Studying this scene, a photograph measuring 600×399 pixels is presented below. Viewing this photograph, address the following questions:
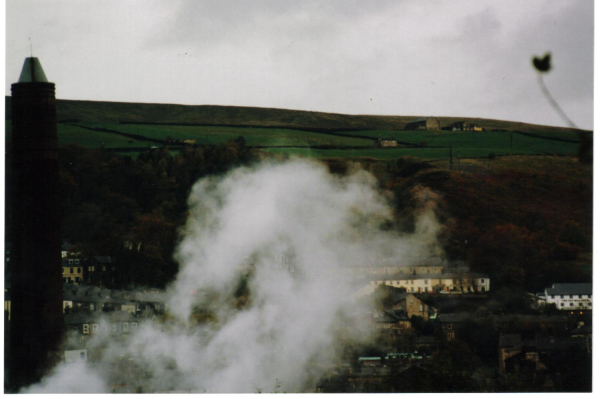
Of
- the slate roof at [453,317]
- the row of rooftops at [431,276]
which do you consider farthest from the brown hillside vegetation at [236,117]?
the slate roof at [453,317]

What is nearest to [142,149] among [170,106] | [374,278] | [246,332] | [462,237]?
[170,106]

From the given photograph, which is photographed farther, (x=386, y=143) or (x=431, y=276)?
(x=386, y=143)

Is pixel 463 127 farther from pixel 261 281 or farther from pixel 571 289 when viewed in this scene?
pixel 261 281

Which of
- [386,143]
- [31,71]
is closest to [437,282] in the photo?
[386,143]

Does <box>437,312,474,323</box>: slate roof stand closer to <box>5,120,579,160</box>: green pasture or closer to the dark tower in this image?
<box>5,120,579,160</box>: green pasture

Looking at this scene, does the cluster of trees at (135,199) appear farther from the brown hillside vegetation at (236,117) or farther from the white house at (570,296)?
the white house at (570,296)

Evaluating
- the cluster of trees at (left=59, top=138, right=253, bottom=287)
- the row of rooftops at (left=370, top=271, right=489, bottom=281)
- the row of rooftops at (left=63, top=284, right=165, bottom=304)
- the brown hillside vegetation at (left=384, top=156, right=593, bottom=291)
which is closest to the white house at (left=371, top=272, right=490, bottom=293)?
the row of rooftops at (left=370, top=271, right=489, bottom=281)

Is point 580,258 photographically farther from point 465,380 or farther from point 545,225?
point 465,380
